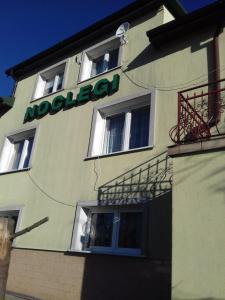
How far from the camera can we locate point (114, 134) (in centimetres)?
875

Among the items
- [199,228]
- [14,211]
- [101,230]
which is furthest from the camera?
[14,211]

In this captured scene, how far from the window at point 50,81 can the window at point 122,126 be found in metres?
3.46

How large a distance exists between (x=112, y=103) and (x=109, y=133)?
2.74ft

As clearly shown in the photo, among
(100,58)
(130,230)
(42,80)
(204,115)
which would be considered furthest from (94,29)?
(130,230)

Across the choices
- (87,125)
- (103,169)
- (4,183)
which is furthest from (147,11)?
(4,183)

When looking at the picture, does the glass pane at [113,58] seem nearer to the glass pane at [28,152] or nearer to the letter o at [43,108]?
the letter o at [43,108]

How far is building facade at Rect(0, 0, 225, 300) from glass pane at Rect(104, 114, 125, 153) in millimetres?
39

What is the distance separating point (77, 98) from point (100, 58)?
200 centimetres

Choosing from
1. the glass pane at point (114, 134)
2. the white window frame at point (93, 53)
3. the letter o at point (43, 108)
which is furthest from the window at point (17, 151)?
the glass pane at point (114, 134)

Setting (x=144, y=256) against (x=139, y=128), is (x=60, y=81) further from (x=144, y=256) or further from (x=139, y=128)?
(x=144, y=256)

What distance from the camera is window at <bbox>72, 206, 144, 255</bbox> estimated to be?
273 inches

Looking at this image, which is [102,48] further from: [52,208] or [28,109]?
[52,208]

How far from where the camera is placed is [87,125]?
9.11 m

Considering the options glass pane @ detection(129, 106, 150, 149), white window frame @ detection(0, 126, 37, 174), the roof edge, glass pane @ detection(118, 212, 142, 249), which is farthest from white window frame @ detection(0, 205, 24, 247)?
the roof edge
